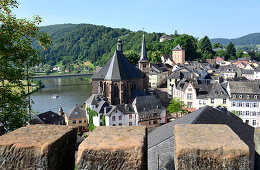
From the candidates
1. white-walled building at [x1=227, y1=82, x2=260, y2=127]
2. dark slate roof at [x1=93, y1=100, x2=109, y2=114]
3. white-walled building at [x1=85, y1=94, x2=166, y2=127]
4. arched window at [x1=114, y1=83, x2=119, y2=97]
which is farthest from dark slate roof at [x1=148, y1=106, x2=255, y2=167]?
arched window at [x1=114, y1=83, x2=119, y2=97]

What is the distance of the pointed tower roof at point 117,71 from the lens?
49.3 m

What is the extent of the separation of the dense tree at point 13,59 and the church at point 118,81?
4043cm

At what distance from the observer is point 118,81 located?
48.9 meters

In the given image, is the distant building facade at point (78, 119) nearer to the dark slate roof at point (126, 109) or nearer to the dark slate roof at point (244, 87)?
the dark slate roof at point (126, 109)

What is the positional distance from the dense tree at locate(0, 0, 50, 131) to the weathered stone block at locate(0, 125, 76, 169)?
17.3ft

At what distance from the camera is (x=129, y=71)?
176ft

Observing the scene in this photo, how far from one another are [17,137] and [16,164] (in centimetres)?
35

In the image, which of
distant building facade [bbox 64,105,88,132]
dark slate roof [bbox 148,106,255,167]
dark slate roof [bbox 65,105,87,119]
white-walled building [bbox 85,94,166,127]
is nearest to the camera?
dark slate roof [bbox 148,106,255,167]

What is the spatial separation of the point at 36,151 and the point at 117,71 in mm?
47351

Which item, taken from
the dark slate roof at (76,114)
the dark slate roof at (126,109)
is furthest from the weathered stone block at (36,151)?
the dark slate roof at (76,114)

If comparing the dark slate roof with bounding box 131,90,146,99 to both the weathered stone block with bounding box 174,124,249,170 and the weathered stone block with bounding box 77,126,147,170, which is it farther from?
the weathered stone block with bounding box 174,124,249,170

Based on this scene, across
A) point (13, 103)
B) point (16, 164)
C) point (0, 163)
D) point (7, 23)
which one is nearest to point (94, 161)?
point (16, 164)

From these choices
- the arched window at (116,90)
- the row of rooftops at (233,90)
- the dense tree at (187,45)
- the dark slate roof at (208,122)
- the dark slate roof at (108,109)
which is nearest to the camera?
the dark slate roof at (208,122)

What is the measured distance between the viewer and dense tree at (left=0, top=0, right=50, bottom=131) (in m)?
7.52
